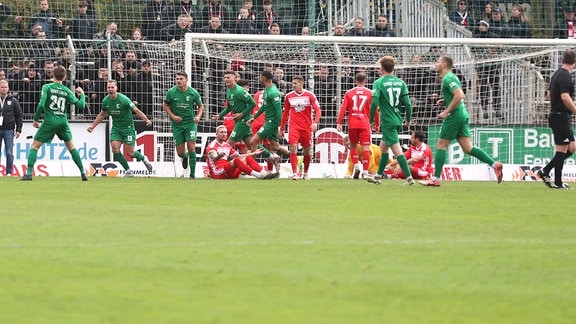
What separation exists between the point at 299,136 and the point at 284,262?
16.1 metres

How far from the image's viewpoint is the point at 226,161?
24172mm

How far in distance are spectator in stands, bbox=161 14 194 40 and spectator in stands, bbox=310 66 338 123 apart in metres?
3.81

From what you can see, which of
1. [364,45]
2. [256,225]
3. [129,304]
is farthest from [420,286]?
[364,45]

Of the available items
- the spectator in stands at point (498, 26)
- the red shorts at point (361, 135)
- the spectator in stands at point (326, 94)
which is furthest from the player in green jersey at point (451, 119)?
the spectator in stands at point (498, 26)

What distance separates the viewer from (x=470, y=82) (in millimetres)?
28469

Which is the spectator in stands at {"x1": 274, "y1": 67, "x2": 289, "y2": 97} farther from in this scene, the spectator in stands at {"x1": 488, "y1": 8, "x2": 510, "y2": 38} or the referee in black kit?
the referee in black kit

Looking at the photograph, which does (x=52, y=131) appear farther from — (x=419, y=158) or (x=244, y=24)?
(x=244, y=24)

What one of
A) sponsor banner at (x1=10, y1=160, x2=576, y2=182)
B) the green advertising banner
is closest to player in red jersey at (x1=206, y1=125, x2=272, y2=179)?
sponsor banner at (x1=10, y1=160, x2=576, y2=182)

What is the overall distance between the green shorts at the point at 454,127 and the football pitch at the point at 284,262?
16.0 feet

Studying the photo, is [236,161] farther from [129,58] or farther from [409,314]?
[409,314]

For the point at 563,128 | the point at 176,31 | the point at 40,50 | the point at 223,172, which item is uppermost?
the point at 176,31

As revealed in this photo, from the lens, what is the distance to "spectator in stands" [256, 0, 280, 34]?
3019cm

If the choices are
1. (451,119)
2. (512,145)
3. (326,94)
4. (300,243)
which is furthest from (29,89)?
(300,243)

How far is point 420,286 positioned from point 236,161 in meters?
16.9
